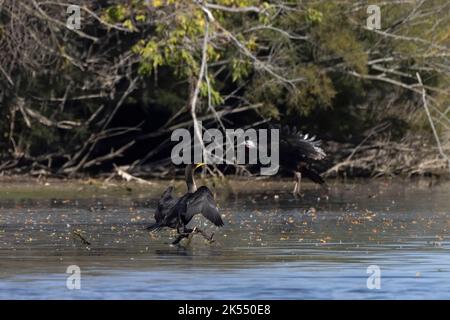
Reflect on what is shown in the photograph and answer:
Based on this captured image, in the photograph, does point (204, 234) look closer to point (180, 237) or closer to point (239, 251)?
point (180, 237)

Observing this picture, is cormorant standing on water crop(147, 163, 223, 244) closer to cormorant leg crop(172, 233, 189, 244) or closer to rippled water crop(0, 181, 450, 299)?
cormorant leg crop(172, 233, 189, 244)

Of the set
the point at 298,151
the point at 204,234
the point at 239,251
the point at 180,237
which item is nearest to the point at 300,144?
the point at 298,151

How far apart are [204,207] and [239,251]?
73 centimetres

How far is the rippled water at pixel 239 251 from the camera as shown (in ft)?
42.1

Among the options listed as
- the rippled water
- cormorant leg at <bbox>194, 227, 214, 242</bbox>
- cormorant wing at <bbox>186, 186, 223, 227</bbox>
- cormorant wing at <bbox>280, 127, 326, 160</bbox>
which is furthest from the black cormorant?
cormorant wing at <bbox>186, 186, 223, 227</bbox>

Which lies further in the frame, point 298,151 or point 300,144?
point 298,151

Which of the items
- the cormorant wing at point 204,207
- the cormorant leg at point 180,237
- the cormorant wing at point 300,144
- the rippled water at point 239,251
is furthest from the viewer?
the cormorant wing at point 300,144

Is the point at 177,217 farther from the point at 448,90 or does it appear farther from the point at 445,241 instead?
the point at 448,90

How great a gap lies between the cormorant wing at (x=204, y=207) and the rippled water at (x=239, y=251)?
403mm

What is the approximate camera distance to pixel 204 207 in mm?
16250

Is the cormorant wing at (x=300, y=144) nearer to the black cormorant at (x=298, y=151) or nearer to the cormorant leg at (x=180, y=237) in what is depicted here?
the black cormorant at (x=298, y=151)

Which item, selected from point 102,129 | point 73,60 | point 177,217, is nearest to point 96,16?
point 73,60

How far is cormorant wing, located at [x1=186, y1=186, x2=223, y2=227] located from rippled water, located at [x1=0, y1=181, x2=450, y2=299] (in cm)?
40

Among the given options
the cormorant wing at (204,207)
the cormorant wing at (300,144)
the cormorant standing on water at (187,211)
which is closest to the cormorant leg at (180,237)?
the cormorant standing on water at (187,211)
